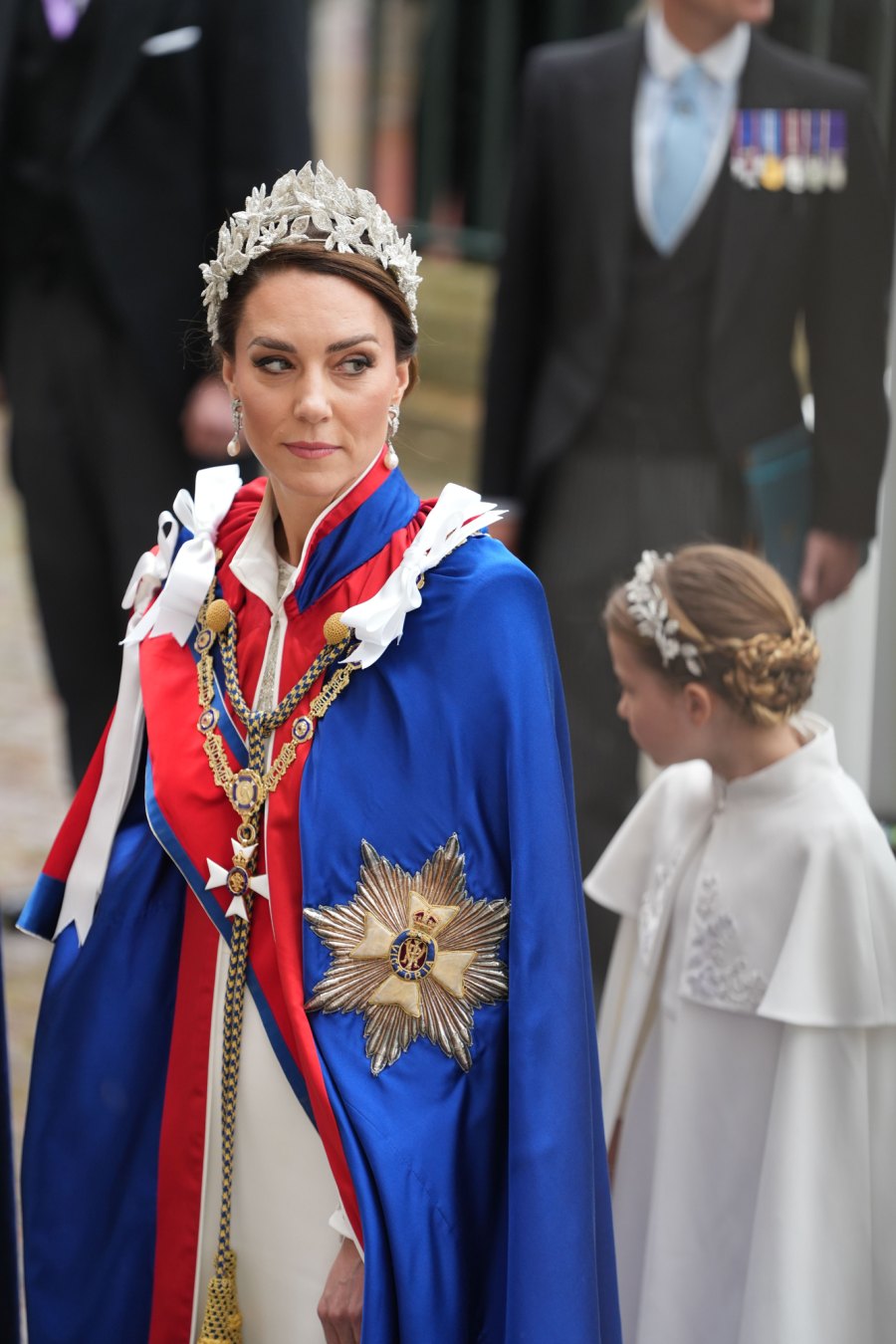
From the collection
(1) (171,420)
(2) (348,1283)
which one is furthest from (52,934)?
(1) (171,420)

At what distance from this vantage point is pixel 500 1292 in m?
2.22

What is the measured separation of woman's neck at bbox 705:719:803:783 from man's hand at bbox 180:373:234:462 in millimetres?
1975

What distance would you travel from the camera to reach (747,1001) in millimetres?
2619

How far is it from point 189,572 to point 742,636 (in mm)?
785

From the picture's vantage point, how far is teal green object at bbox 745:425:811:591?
3.52 m

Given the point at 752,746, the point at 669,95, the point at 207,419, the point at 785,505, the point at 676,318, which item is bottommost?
the point at 752,746

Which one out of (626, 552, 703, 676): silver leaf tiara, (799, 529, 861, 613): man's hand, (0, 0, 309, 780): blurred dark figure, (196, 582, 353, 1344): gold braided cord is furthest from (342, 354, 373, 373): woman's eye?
(0, 0, 309, 780): blurred dark figure

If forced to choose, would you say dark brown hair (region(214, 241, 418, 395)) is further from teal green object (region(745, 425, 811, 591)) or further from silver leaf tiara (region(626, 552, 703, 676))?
teal green object (region(745, 425, 811, 591))

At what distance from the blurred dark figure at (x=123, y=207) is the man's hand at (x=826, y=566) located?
1481 millimetres

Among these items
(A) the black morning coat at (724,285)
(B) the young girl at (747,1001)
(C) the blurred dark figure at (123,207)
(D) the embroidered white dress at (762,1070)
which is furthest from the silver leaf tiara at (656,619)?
(C) the blurred dark figure at (123,207)

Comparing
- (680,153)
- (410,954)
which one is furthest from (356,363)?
(680,153)

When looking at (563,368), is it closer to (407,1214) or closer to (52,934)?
(52,934)

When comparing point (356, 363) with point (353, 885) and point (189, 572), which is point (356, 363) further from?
point (353, 885)

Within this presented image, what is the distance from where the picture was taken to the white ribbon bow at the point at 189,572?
236 cm
